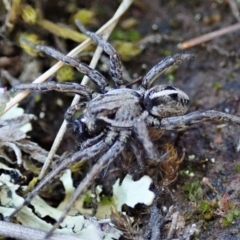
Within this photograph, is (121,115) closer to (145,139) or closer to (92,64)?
(145,139)

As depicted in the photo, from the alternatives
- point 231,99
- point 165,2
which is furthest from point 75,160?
point 165,2

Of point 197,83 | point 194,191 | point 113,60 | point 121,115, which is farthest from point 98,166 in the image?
point 197,83

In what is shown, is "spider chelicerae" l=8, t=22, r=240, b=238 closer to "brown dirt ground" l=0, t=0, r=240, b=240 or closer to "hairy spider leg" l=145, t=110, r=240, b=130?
"hairy spider leg" l=145, t=110, r=240, b=130

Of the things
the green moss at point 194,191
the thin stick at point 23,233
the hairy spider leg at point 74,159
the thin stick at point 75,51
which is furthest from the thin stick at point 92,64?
the green moss at point 194,191

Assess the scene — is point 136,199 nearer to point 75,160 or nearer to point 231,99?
point 75,160

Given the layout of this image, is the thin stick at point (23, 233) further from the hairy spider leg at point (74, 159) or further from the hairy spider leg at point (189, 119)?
the hairy spider leg at point (189, 119)

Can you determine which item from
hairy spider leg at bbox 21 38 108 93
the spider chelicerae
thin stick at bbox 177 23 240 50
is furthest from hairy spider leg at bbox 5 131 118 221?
thin stick at bbox 177 23 240 50
